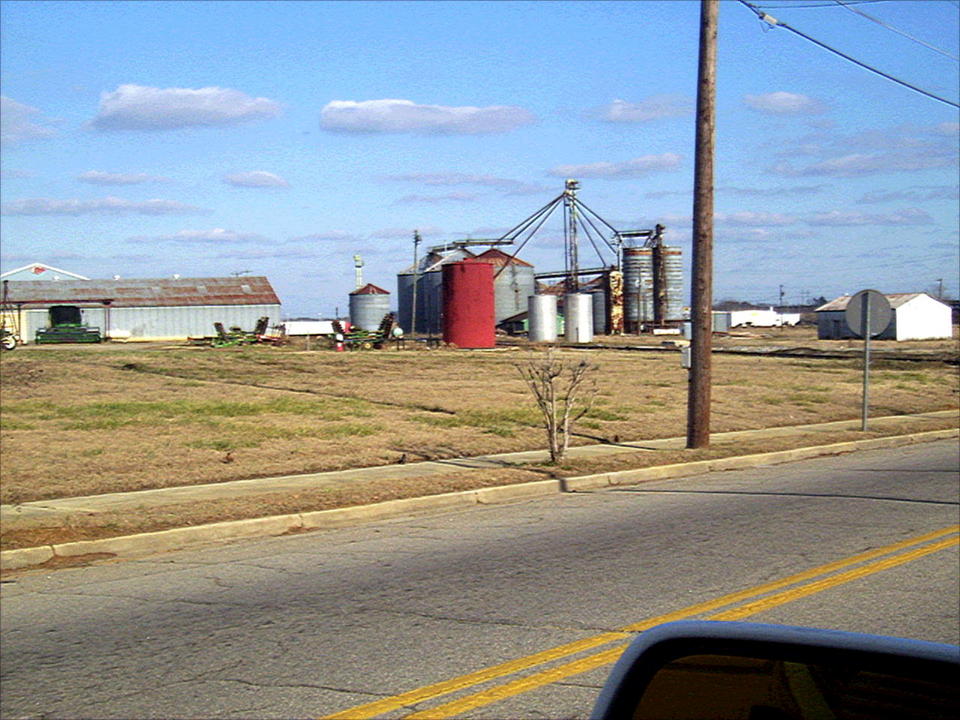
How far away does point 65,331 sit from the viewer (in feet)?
165

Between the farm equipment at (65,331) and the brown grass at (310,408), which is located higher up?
the farm equipment at (65,331)

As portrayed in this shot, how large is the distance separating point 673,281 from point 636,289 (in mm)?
3900

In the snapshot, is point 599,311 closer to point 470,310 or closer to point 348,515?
point 470,310

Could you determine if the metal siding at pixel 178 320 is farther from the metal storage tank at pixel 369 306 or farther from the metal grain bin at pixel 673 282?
the metal grain bin at pixel 673 282

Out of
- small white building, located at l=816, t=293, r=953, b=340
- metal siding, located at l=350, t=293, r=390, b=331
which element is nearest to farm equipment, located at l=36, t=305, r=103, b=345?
metal siding, located at l=350, t=293, r=390, b=331

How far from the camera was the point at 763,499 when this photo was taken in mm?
12453

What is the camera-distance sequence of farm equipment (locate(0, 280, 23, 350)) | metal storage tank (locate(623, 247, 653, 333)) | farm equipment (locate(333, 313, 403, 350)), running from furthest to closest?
metal storage tank (locate(623, 247, 653, 333)), farm equipment (locate(333, 313, 403, 350)), farm equipment (locate(0, 280, 23, 350))

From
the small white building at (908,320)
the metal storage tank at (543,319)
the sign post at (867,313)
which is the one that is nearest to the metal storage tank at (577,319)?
the metal storage tank at (543,319)

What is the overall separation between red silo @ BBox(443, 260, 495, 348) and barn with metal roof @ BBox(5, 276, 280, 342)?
20918 mm

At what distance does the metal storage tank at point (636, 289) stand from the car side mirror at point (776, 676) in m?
69.9

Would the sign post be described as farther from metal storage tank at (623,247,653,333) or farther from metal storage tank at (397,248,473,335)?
metal storage tank at (623,247,653,333)

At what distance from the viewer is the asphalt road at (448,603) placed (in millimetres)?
5723

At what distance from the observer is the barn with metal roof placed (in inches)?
2376

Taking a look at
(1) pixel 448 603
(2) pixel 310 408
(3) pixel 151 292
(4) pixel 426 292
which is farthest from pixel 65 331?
(1) pixel 448 603
